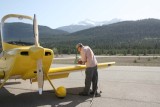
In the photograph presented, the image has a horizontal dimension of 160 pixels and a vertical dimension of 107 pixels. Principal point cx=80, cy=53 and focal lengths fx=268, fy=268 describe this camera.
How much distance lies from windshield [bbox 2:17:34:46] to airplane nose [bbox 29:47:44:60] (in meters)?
1.44

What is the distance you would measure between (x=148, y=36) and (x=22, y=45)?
380 ft

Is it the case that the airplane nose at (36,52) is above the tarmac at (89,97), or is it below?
above

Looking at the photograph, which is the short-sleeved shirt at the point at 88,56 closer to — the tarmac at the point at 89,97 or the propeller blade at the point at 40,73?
the tarmac at the point at 89,97

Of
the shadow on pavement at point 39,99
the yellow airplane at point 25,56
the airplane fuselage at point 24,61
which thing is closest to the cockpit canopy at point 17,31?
the yellow airplane at point 25,56

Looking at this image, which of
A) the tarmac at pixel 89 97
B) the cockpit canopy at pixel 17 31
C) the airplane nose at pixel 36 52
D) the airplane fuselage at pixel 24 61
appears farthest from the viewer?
the cockpit canopy at pixel 17 31

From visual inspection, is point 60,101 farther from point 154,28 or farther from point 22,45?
point 154,28

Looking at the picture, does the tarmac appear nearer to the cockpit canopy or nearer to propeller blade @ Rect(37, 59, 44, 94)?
propeller blade @ Rect(37, 59, 44, 94)

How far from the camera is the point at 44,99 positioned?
7523mm

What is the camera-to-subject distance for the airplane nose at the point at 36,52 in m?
6.37

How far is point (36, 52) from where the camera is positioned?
20.9 ft

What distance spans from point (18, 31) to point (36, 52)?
248 cm

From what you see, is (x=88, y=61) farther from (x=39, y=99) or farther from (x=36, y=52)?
(x=36, y=52)

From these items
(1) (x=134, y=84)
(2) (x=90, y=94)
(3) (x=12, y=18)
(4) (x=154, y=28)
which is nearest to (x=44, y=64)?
(2) (x=90, y=94)

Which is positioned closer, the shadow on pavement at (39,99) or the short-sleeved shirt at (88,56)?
the shadow on pavement at (39,99)
